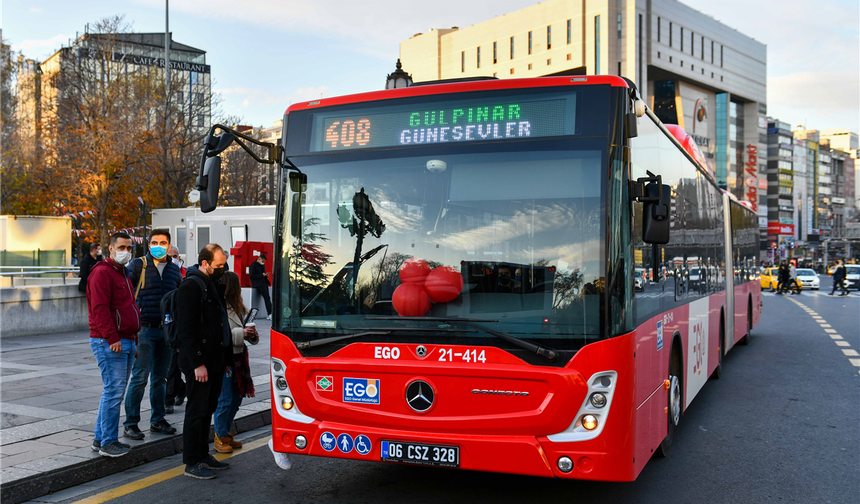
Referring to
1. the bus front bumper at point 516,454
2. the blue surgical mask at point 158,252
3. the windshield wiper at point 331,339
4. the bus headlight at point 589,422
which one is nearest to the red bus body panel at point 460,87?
the windshield wiper at point 331,339

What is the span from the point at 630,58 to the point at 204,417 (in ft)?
238

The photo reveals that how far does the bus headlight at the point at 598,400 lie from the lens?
14.6 ft

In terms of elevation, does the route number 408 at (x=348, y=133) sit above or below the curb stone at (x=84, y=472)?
above

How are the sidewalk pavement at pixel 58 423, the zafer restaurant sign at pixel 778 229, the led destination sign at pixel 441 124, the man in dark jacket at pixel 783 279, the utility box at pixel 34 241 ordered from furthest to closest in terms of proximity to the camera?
the zafer restaurant sign at pixel 778 229
the man in dark jacket at pixel 783 279
the utility box at pixel 34 241
the sidewalk pavement at pixel 58 423
the led destination sign at pixel 441 124

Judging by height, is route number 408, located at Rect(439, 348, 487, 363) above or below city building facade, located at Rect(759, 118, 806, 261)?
below

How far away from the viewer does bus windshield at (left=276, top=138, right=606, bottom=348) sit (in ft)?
15.0

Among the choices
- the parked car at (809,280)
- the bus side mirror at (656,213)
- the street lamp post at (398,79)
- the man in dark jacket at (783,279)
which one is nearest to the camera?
the bus side mirror at (656,213)

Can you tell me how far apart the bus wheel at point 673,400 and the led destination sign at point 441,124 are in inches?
103

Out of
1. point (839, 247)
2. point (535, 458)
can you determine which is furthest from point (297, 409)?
point (839, 247)

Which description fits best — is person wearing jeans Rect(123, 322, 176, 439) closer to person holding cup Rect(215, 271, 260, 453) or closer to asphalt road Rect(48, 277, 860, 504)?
person holding cup Rect(215, 271, 260, 453)

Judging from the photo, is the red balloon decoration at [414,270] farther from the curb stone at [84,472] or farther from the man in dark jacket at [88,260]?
the man in dark jacket at [88,260]

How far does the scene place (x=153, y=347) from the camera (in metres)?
6.81

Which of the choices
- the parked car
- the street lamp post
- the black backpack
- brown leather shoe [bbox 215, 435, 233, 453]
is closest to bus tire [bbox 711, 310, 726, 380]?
the street lamp post

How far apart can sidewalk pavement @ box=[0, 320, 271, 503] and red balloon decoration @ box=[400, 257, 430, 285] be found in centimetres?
288
